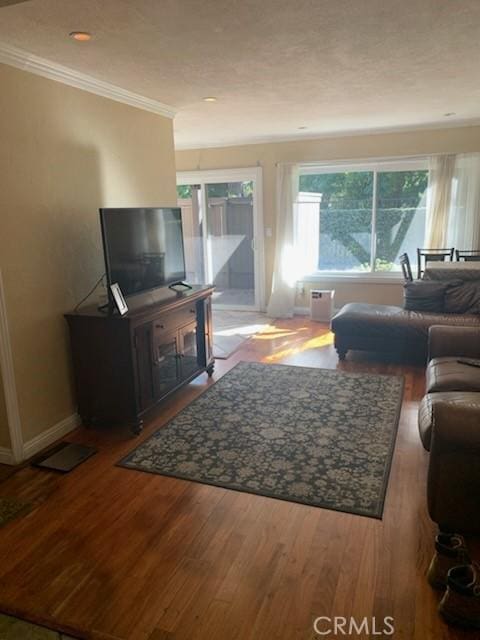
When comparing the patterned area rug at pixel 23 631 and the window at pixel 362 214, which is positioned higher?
the window at pixel 362 214

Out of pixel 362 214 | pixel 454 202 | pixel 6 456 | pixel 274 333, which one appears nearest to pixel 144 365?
pixel 6 456

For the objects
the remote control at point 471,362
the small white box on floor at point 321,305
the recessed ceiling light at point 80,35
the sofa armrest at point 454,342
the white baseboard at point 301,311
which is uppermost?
the recessed ceiling light at point 80,35

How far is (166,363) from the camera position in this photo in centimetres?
370

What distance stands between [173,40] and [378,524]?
276 centimetres

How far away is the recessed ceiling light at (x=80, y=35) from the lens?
8.20 feet

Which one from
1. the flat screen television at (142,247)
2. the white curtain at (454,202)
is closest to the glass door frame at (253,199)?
the white curtain at (454,202)

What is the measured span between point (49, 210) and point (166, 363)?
4.52 feet

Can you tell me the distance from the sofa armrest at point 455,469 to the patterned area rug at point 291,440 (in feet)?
1.39

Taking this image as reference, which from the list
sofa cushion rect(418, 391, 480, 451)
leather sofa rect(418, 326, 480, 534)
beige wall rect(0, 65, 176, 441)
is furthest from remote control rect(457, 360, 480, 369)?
beige wall rect(0, 65, 176, 441)

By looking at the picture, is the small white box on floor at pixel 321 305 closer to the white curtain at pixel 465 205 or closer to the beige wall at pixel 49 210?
the white curtain at pixel 465 205

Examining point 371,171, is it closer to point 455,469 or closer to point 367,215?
point 367,215

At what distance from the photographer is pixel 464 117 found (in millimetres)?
5281

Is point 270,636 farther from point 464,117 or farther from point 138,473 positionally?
point 464,117

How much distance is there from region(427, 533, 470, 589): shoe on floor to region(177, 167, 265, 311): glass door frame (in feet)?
17.4
